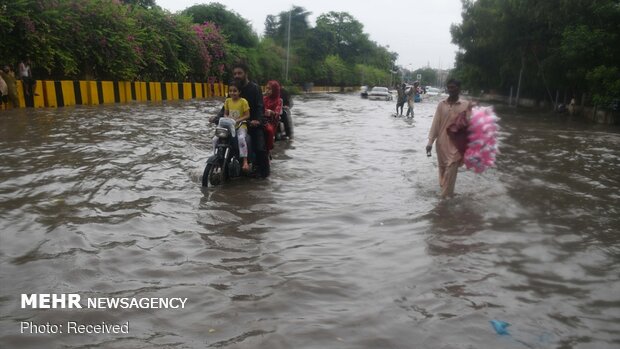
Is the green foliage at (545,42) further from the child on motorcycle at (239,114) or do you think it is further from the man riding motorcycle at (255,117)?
the child on motorcycle at (239,114)

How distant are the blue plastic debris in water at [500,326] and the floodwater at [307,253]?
0.04m

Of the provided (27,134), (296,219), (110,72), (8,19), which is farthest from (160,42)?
(296,219)

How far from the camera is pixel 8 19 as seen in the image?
1647cm

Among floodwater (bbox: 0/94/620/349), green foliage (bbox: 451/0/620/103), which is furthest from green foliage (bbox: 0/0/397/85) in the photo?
green foliage (bbox: 451/0/620/103)

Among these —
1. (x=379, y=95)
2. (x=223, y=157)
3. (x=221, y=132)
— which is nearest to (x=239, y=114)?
(x=221, y=132)

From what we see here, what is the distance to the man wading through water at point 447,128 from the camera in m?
6.98

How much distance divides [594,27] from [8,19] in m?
26.2

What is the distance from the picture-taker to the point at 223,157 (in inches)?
293

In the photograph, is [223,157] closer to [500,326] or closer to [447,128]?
[447,128]

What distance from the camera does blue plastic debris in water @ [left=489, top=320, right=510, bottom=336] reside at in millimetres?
3342

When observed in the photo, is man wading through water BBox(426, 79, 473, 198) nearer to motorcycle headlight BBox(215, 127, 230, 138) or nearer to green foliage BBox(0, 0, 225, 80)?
motorcycle headlight BBox(215, 127, 230, 138)

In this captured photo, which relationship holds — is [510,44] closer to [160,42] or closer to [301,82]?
[160,42]

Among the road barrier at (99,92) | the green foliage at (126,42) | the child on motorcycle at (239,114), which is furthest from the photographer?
the road barrier at (99,92)

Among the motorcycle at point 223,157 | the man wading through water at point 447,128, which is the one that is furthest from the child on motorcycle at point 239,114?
the man wading through water at point 447,128
